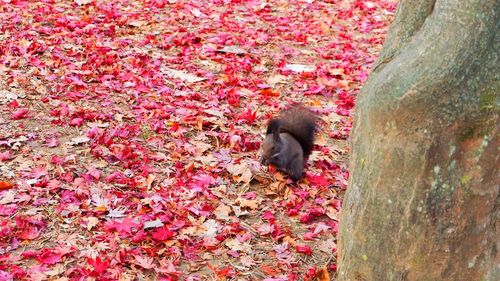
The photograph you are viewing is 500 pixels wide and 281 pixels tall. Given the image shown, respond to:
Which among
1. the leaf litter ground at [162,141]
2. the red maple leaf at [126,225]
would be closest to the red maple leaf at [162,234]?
the leaf litter ground at [162,141]

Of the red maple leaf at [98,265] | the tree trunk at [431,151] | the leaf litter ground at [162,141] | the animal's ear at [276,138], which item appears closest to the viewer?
the tree trunk at [431,151]

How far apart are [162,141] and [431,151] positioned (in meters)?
2.95

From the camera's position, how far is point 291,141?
5.11m

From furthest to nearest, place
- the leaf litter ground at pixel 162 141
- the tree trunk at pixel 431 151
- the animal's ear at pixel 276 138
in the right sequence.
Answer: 1. the animal's ear at pixel 276 138
2. the leaf litter ground at pixel 162 141
3. the tree trunk at pixel 431 151

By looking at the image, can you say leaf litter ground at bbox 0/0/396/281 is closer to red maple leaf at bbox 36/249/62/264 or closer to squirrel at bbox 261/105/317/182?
red maple leaf at bbox 36/249/62/264

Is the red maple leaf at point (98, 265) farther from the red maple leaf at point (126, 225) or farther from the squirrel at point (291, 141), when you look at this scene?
the squirrel at point (291, 141)

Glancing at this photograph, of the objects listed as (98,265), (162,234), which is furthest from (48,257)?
(162,234)

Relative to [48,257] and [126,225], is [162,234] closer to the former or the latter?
[126,225]

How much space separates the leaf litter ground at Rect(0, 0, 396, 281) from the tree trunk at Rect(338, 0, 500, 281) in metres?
0.97

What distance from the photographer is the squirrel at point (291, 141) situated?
5.03 m

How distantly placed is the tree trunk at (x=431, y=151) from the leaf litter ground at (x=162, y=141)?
38.1 inches

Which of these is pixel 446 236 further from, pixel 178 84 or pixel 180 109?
pixel 178 84

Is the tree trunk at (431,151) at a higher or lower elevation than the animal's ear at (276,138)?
higher

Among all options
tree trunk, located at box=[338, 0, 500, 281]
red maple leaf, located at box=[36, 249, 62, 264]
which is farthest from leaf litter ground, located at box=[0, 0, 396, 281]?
tree trunk, located at box=[338, 0, 500, 281]
